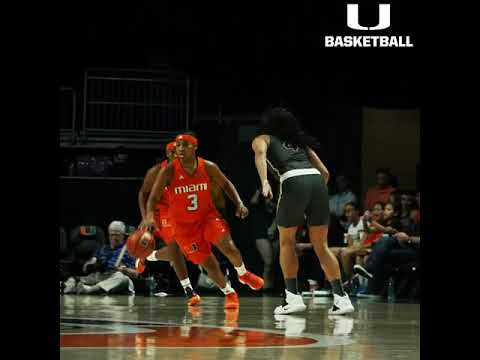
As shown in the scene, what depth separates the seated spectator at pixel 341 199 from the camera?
16094 millimetres

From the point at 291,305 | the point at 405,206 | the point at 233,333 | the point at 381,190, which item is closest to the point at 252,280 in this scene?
A: the point at 291,305

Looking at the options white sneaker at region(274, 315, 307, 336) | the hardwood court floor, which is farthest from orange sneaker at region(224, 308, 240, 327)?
white sneaker at region(274, 315, 307, 336)

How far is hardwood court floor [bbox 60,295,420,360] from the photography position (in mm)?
6051

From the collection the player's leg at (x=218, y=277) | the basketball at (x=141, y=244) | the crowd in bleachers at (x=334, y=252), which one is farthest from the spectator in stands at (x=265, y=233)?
the player's leg at (x=218, y=277)

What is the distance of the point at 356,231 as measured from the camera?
606 inches

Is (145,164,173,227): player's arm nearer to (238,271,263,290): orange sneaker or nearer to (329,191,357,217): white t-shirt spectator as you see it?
(238,271,263,290): orange sneaker

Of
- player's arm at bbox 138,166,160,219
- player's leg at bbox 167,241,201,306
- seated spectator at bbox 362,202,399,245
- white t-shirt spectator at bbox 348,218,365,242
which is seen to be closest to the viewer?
player's leg at bbox 167,241,201,306

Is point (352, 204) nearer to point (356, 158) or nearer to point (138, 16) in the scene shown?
point (356, 158)

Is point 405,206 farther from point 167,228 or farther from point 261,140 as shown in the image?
point 261,140

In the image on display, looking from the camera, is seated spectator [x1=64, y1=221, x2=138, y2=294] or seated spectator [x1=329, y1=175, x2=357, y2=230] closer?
seated spectator [x1=64, y1=221, x2=138, y2=294]

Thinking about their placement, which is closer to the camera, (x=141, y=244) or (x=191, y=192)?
(x=191, y=192)

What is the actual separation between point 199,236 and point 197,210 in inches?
10.8

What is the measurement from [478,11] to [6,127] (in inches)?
64.4

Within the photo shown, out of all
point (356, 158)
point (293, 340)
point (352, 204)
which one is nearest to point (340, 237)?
point (352, 204)
